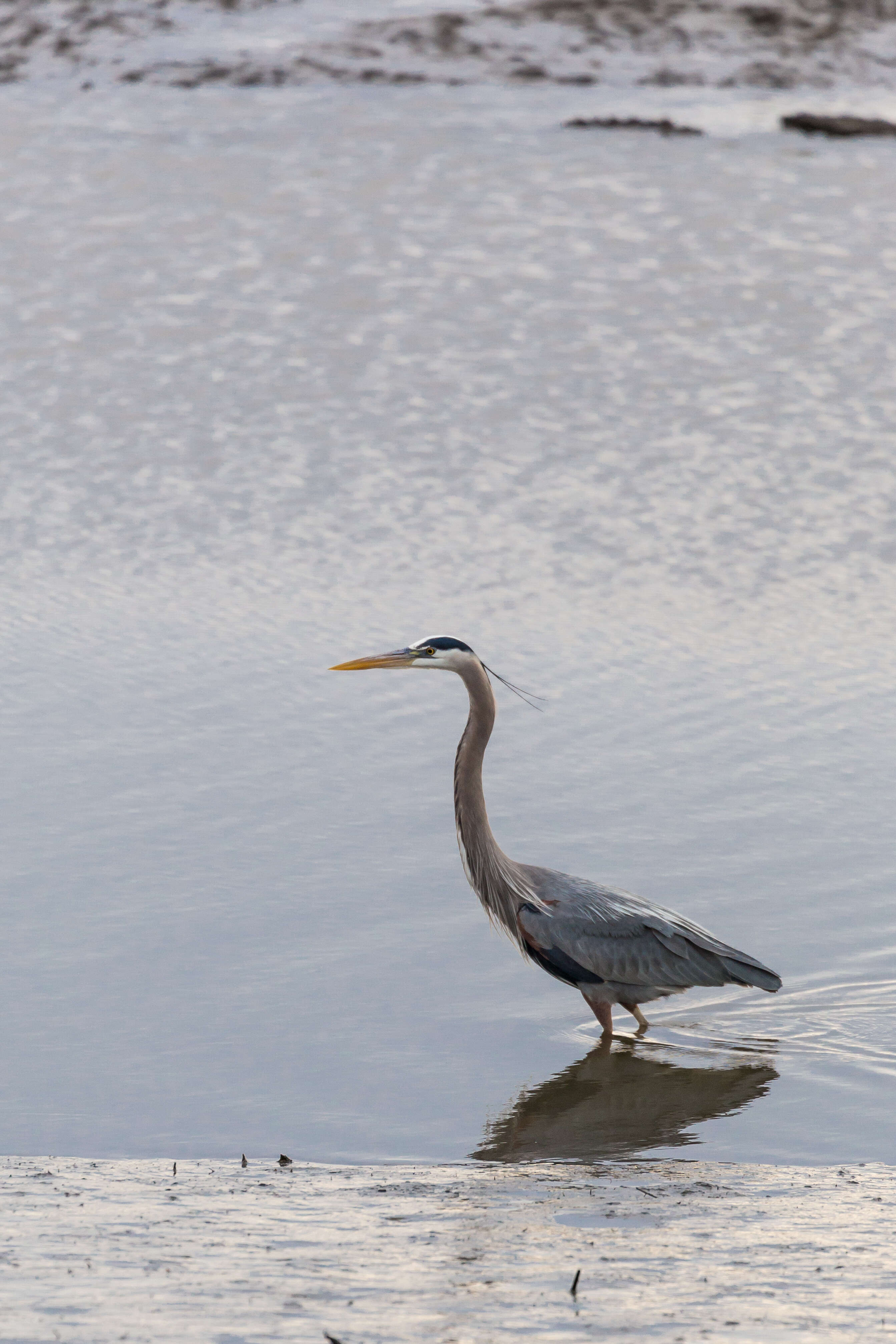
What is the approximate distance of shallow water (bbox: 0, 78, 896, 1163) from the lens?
6770 mm

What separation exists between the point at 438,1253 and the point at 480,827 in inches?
108

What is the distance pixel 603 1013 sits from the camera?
289 inches

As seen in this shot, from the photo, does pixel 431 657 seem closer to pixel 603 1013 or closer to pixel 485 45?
pixel 603 1013

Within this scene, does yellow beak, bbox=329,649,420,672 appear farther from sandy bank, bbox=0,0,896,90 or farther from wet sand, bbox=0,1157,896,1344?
sandy bank, bbox=0,0,896,90

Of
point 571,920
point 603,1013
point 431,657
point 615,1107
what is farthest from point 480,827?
point 615,1107

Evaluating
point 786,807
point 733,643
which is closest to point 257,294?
point 733,643

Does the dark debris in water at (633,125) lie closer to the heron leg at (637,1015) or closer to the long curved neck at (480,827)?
the long curved neck at (480,827)

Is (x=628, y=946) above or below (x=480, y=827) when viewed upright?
below

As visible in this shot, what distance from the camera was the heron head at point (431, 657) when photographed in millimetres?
7477

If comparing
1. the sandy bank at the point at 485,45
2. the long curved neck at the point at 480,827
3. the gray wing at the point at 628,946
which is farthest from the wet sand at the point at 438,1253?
the sandy bank at the point at 485,45

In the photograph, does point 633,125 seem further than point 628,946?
Yes

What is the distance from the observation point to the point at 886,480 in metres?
13.2

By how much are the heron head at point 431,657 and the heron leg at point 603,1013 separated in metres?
1.46

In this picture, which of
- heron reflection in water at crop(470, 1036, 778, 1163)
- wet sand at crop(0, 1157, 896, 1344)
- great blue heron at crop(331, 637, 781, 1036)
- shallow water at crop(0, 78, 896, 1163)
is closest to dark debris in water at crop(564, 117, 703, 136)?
shallow water at crop(0, 78, 896, 1163)
